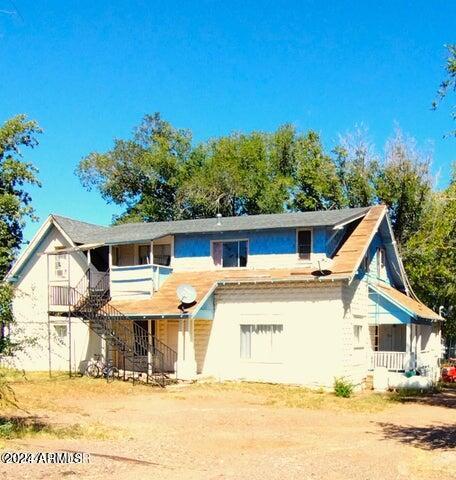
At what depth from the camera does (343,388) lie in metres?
22.2

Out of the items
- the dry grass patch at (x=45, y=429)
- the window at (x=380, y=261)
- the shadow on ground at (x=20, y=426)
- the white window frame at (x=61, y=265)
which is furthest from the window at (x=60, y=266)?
the dry grass patch at (x=45, y=429)

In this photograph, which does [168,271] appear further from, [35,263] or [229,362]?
[35,263]

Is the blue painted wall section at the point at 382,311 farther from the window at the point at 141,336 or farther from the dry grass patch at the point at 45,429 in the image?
the dry grass patch at the point at 45,429

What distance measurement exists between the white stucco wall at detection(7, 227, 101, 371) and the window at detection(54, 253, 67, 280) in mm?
234

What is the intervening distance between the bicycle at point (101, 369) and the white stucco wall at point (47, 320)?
1.79 metres

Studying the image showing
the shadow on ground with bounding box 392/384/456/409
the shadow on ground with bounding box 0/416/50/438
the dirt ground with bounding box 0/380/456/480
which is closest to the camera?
the dirt ground with bounding box 0/380/456/480

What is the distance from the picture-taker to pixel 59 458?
10297 mm

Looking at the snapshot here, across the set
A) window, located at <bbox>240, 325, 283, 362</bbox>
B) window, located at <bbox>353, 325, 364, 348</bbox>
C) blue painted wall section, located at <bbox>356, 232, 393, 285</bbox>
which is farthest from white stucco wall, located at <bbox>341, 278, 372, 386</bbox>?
window, located at <bbox>240, 325, 283, 362</bbox>

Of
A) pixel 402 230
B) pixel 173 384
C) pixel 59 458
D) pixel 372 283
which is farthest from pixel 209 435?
pixel 402 230

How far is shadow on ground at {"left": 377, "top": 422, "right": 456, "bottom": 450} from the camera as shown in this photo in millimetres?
13430

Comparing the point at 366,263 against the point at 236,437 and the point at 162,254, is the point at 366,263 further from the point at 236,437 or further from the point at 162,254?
the point at 236,437

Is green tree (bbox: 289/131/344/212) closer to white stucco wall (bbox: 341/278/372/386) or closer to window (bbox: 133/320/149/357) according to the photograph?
Result: white stucco wall (bbox: 341/278/372/386)

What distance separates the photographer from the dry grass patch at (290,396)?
19.8m

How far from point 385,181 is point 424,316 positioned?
15.8 metres
